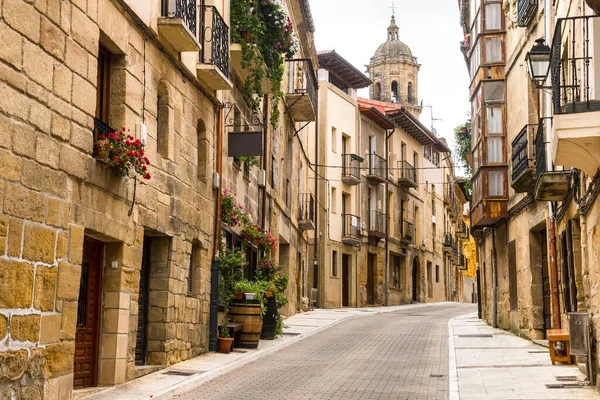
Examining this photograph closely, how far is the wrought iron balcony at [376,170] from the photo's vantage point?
128 ft

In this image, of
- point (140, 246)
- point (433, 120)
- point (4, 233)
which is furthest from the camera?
point (433, 120)

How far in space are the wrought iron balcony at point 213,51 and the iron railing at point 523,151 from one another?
6535mm

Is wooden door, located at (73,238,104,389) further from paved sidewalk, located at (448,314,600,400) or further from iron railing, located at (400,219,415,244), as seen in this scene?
iron railing, located at (400,219,415,244)

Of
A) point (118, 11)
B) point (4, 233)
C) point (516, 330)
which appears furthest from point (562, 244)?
point (4, 233)

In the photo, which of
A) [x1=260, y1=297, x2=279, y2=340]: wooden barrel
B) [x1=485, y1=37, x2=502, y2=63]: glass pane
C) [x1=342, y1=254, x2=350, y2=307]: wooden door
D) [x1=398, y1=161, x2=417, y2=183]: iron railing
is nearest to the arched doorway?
[x1=398, y1=161, x2=417, y2=183]: iron railing

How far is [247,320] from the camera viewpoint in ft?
51.5

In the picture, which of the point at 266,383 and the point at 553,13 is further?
the point at 553,13

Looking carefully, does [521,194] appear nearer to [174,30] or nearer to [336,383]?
[336,383]

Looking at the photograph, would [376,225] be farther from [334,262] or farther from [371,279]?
[334,262]

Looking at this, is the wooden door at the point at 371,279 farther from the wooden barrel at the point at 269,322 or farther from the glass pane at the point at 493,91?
the wooden barrel at the point at 269,322

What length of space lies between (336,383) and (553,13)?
319 inches

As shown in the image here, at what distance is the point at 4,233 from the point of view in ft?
24.8

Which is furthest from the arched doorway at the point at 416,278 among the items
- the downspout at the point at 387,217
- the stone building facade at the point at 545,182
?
the stone building facade at the point at 545,182

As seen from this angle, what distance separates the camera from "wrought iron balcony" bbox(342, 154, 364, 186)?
36312 mm
